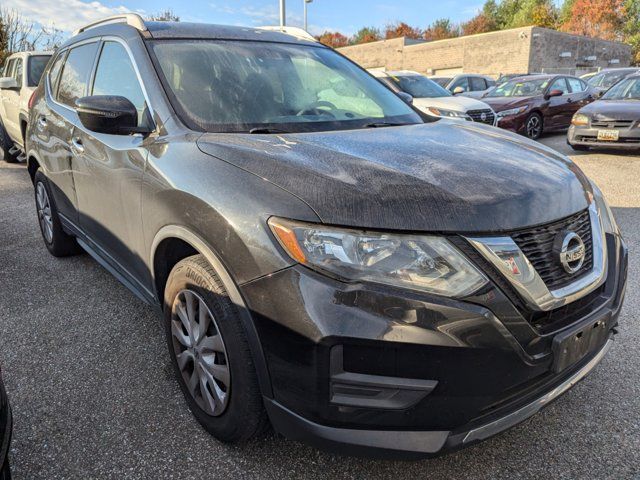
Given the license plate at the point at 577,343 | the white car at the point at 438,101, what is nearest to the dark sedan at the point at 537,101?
the white car at the point at 438,101

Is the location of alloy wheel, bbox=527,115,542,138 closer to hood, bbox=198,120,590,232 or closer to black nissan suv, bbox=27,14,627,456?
black nissan suv, bbox=27,14,627,456

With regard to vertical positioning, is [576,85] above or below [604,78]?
below

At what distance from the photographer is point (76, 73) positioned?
11.5ft

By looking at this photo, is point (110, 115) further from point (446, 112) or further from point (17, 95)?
point (446, 112)

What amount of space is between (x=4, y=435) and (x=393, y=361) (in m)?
1.18

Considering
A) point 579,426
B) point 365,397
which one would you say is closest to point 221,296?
point 365,397

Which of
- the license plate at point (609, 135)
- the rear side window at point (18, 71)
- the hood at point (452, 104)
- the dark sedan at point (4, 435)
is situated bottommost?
the dark sedan at point (4, 435)

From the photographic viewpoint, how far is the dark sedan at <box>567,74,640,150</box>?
25.9 feet

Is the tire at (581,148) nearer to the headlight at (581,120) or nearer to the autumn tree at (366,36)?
the headlight at (581,120)

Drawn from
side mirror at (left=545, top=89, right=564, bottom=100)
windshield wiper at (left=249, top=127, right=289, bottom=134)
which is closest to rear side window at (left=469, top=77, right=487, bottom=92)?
side mirror at (left=545, top=89, right=564, bottom=100)

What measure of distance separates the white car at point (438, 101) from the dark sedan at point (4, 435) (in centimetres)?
729

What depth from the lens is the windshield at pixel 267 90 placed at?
7.75 ft

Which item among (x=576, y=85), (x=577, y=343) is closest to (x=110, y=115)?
(x=577, y=343)

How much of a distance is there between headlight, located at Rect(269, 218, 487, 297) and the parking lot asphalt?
2.92 feet
